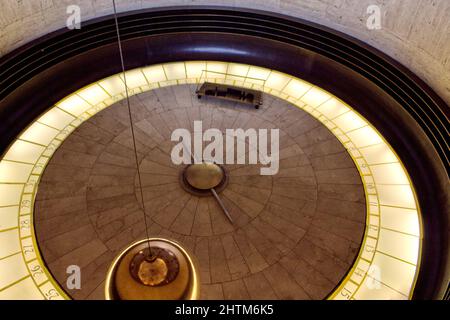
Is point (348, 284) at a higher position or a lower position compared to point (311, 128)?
lower

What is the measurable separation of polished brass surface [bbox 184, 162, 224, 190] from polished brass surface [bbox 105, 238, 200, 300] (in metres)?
2.60

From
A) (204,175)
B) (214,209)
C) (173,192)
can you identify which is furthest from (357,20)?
(173,192)

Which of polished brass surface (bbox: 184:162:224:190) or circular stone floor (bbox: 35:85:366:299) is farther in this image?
polished brass surface (bbox: 184:162:224:190)

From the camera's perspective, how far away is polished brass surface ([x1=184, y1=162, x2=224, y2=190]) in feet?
13.1

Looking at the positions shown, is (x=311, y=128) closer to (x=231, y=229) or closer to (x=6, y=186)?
(x=231, y=229)

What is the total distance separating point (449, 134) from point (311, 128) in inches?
65.5

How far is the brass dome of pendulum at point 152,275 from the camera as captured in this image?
1.27 m

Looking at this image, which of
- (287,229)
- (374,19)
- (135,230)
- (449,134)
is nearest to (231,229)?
(287,229)

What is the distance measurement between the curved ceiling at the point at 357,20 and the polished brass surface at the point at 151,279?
4384mm

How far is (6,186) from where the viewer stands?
3832 mm

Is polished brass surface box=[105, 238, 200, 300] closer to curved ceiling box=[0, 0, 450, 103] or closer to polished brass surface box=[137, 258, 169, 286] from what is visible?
polished brass surface box=[137, 258, 169, 286]

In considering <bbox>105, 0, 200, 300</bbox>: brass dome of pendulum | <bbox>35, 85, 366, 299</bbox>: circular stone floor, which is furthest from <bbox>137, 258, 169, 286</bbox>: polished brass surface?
<bbox>35, 85, 366, 299</bbox>: circular stone floor

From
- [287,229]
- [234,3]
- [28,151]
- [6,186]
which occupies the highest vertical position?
[234,3]

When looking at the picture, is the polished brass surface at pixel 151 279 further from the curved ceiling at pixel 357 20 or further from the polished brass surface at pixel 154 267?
the curved ceiling at pixel 357 20
